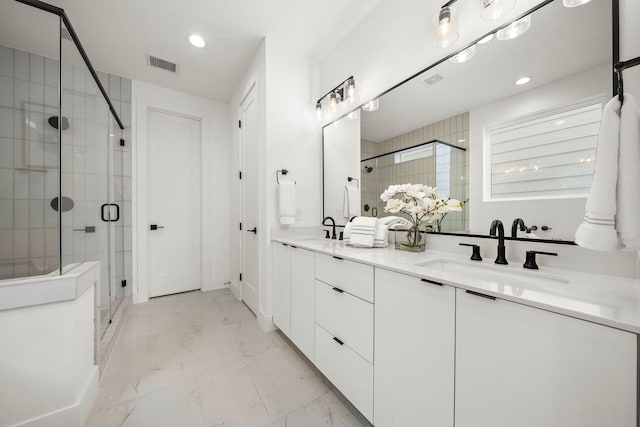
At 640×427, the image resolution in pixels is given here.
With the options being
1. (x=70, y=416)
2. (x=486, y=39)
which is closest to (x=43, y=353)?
(x=70, y=416)

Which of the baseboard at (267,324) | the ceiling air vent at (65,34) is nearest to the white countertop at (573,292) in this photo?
the baseboard at (267,324)

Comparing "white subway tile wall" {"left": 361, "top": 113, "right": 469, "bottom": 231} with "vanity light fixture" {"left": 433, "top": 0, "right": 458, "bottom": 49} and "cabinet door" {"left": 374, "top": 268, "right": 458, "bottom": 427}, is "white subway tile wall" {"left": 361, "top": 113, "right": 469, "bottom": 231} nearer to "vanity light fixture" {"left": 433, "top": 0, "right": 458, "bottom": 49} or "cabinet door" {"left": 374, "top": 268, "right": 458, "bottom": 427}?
"vanity light fixture" {"left": 433, "top": 0, "right": 458, "bottom": 49}

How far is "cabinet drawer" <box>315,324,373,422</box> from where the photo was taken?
1.10m

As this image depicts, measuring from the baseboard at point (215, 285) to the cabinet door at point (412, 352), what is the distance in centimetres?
276

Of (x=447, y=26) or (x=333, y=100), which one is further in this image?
(x=333, y=100)

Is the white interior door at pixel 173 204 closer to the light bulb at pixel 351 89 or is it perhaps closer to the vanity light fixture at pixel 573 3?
the light bulb at pixel 351 89

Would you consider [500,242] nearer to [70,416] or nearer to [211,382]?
[211,382]

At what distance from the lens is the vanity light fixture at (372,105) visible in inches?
70.3

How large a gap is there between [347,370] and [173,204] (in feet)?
9.63

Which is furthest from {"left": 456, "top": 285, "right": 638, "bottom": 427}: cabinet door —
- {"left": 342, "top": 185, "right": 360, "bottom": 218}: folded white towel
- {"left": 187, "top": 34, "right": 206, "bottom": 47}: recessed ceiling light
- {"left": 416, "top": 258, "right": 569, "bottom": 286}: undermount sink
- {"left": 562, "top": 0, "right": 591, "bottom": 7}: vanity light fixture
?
{"left": 187, "top": 34, "right": 206, "bottom": 47}: recessed ceiling light

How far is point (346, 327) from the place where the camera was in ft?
4.04

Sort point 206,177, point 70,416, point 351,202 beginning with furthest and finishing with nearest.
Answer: point 206,177 → point 351,202 → point 70,416

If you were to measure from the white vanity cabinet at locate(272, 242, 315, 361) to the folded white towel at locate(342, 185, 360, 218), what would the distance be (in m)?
0.62

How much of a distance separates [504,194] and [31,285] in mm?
2275
